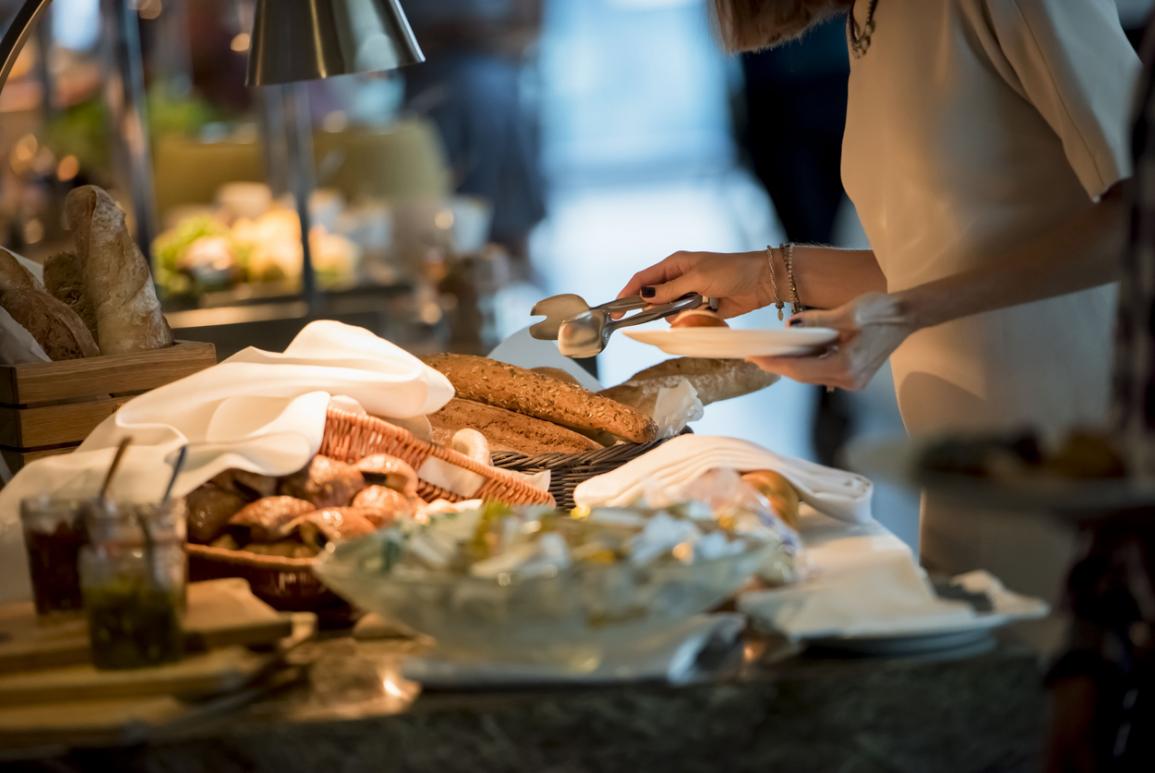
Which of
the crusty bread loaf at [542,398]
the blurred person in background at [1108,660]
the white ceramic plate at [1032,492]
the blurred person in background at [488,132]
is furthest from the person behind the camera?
the blurred person in background at [488,132]

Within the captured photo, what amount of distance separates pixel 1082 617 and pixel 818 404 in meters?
4.80

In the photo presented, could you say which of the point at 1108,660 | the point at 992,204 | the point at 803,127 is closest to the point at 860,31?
the point at 992,204

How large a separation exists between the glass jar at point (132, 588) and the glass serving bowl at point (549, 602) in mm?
145

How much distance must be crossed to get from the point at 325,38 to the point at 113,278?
450mm

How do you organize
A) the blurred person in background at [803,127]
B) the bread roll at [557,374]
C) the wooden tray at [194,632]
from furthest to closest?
the blurred person in background at [803,127] < the bread roll at [557,374] < the wooden tray at [194,632]

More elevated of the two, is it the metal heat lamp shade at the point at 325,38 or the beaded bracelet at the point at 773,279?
the metal heat lamp shade at the point at 325,38

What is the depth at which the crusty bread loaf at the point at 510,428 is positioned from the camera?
2.10m

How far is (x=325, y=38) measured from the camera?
6.88 ft

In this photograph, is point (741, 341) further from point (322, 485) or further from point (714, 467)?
point (322, 485)

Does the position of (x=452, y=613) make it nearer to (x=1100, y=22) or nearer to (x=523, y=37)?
(x=1100, y=22)

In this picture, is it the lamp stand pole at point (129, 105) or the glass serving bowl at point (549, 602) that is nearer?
the glass serving bowl at point (549, 602)

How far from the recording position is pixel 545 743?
46.6 inches

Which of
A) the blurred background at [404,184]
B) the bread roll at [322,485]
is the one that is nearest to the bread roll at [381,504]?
the bread roll at [322,485]

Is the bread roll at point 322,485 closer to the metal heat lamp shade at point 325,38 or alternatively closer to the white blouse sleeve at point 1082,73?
the metal heat lamp shade at point 325,38
